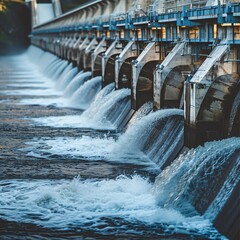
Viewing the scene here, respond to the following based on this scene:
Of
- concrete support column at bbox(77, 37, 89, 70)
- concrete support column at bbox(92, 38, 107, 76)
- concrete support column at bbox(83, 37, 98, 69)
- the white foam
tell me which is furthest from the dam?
concrete support column at bbox(77, 37, 89, 70)

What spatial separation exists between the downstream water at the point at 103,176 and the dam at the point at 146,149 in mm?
45

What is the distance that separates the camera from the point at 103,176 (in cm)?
2533

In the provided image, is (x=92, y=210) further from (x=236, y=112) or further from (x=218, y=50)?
(x=218, y=50)

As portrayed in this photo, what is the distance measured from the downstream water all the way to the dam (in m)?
0.04

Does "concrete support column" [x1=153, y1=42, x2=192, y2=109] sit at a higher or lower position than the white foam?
higher

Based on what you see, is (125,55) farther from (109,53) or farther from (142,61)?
(109,53)

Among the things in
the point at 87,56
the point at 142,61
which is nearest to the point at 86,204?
the point at 142,61

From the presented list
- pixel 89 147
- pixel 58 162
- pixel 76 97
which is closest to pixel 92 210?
pixel 58 162

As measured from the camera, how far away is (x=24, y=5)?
A: 6654 inches

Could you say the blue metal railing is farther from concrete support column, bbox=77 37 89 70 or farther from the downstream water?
concrete support column, bbox=77 37 89 70

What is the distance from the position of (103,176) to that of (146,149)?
14.4ft

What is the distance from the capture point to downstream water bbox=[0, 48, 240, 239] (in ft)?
63.3

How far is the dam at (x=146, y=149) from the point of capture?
19.5 metres

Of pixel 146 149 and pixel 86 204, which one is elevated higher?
pixel 86 204
